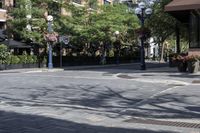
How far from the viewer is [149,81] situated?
74.0 ft

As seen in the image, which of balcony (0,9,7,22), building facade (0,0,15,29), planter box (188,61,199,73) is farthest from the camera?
balcony (0,9,7,22)

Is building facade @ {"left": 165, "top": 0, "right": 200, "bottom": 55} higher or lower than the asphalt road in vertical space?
higher

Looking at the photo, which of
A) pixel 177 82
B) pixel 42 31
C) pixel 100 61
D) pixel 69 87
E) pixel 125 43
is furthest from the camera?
pixel 125 43

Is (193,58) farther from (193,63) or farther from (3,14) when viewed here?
(3,14)

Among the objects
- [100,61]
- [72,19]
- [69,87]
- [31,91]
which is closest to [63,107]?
[31,91]

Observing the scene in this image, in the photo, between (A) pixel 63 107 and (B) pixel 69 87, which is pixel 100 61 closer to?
(B) pixel 69 87

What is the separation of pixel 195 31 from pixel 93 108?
19.9m

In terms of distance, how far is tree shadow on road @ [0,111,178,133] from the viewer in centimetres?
937

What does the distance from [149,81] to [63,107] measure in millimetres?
9960

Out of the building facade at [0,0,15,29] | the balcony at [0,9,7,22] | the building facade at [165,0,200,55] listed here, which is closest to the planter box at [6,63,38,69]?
the building facade at [0,0,15,29]

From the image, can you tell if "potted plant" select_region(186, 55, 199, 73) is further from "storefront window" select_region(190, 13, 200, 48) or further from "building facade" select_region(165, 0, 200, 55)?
"storefront window" select_region(190, 13, 200, 48)

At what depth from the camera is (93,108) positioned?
42.9 feet

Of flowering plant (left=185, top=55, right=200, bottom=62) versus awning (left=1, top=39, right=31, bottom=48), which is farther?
awning (left=1, top=39, right=31, bottom=48)

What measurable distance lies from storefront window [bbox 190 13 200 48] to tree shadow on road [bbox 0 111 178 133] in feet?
70.7
